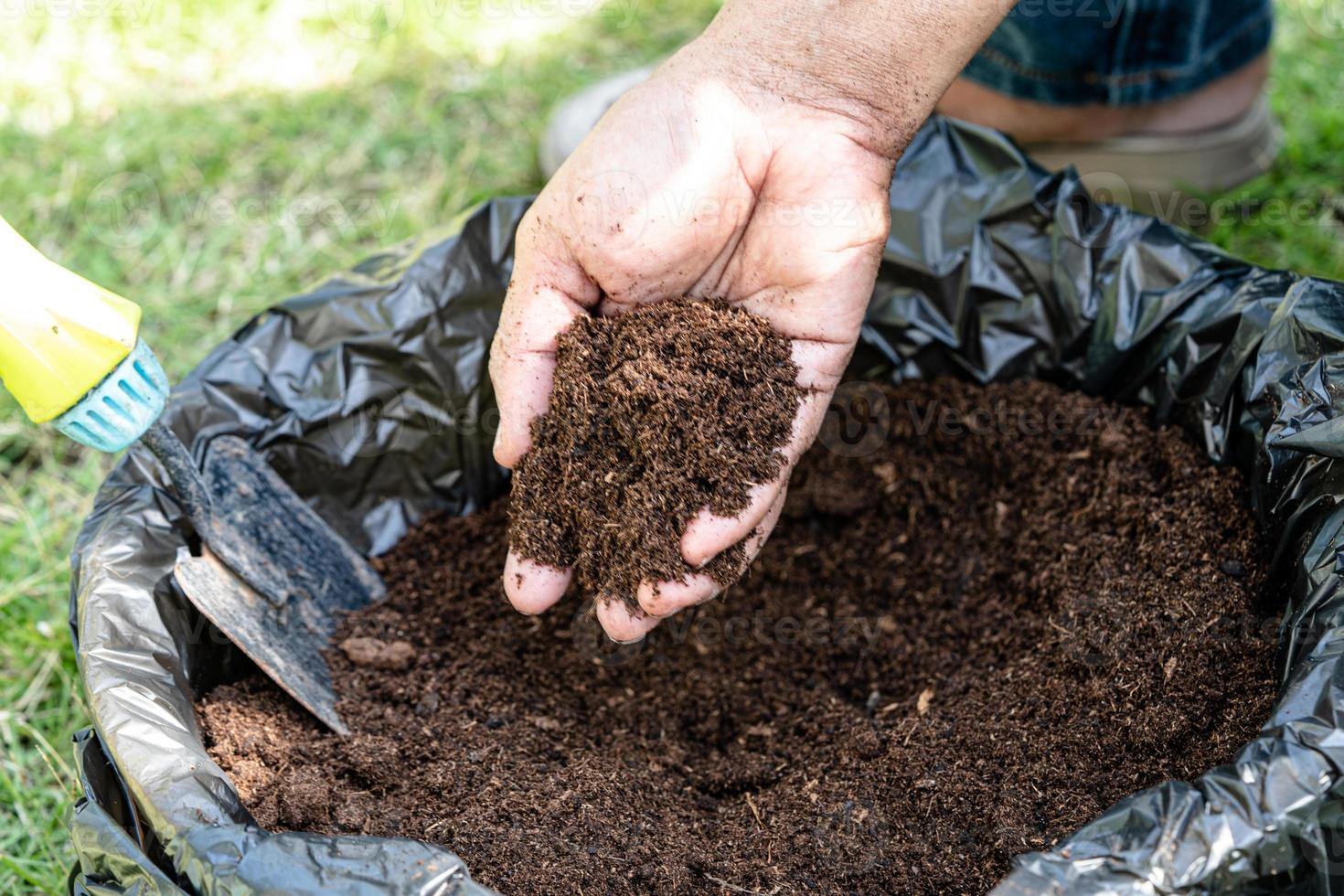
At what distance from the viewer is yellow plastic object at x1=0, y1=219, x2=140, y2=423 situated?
1248 millimetres

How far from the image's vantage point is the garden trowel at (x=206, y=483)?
4.15 feet

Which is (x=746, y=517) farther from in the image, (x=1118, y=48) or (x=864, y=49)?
(x=1118, y=48)

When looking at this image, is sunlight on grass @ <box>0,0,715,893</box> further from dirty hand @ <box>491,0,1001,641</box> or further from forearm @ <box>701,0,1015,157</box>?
forearm @ <box>701,0,1015,157</box>

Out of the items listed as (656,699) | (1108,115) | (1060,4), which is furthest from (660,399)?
(1108,115)

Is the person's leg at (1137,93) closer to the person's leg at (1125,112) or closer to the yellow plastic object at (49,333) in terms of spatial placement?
the person's leg at (1125,112)

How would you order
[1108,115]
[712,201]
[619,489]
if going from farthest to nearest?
[1108,115]
[712,201]
[619,489]

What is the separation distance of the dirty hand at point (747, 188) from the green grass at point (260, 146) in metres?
1.08

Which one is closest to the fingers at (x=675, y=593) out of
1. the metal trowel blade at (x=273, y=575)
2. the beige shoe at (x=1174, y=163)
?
the metal trowel blade at (x=273, y=575)

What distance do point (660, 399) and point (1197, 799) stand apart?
758mm

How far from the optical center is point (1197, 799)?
41.8 inches

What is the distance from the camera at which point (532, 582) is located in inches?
59.6

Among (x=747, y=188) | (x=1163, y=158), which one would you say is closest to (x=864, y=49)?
(x=747, y=188)

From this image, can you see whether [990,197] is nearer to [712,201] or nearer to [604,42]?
[712,201]
